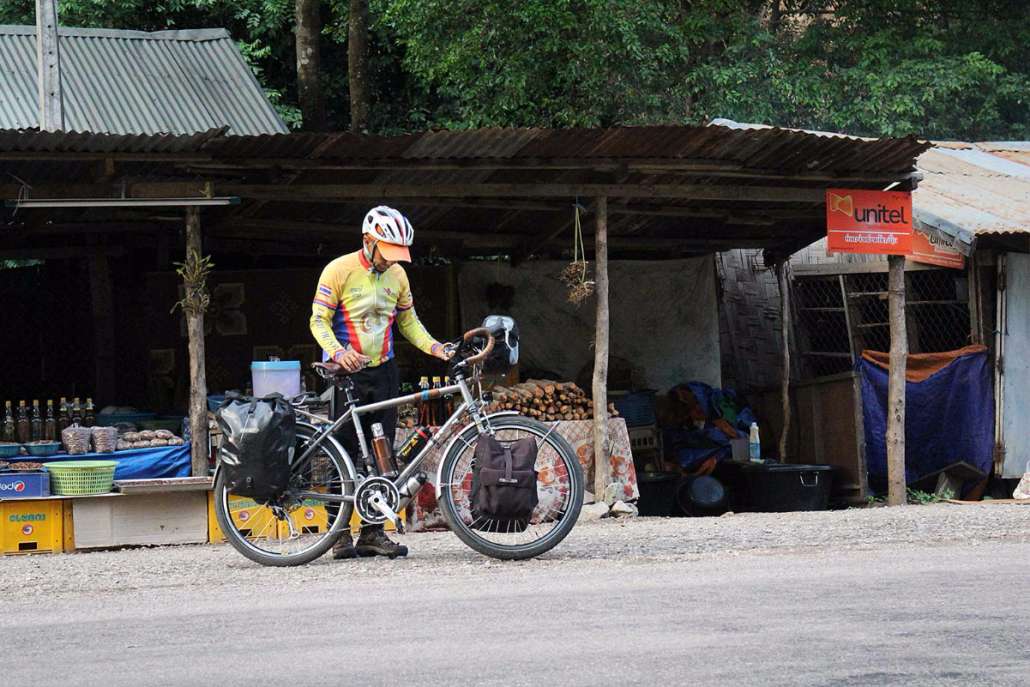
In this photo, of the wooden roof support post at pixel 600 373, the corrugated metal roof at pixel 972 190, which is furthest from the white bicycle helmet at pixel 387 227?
the corrugated metal roof at pixel 972 190

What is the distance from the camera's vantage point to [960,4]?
24.7 meters

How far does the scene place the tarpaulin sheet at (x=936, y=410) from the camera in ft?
46.7

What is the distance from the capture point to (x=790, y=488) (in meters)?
13.8

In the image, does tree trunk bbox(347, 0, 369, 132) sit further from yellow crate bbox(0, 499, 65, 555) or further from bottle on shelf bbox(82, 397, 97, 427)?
yellow crate bbox(0, 499, 65, 555)

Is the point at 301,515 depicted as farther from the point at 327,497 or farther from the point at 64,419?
the point at 64,419

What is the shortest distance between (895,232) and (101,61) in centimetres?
1086

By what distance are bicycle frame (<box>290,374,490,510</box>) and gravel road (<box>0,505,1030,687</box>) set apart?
462 mm

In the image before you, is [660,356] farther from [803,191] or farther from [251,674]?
[251,674]

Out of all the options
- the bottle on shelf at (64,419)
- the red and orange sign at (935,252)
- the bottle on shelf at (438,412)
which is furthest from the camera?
the red and orange sign at (935,252)

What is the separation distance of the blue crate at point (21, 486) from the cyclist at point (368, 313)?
10.6 ft

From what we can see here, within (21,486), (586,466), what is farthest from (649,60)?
(21,486)

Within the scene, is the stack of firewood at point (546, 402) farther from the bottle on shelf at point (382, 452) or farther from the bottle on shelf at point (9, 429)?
the bottle on shelf at point (382, 452)

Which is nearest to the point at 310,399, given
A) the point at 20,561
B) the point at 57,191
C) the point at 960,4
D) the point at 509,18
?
the point at 20,561

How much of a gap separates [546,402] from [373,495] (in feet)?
14.6
